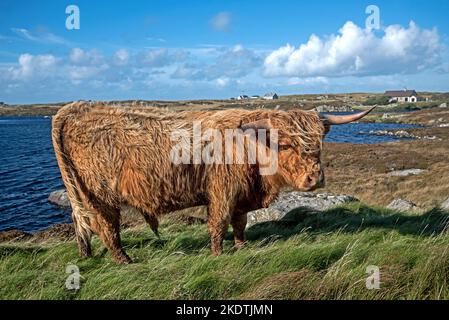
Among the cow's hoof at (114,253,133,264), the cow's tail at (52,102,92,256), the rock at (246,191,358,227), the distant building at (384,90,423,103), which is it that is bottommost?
the rock at (246,191,358,227)

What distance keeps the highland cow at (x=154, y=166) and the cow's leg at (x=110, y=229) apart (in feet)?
0.05

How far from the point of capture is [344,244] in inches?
205

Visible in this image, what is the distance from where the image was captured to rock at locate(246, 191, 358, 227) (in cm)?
1010

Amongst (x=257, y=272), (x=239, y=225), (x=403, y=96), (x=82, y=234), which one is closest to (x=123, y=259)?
(x=82, y=234)

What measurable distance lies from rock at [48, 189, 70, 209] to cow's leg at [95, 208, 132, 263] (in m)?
17.9

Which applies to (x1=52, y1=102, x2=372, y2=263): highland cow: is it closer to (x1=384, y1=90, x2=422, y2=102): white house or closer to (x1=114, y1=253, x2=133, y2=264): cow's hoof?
(x1=114, y1=253, x2=133, y2=264): cow's hoof

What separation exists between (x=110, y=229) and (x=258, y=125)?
8.56 feet

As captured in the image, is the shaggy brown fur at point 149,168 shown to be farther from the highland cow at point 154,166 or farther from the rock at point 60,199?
the rock at point 60,199

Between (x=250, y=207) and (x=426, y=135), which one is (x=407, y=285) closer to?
(x=250, y=207)

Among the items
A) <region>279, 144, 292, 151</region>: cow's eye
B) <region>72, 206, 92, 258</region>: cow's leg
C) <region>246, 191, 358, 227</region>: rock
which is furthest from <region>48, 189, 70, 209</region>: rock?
<region>279, 144, 292, 151</region>: cow's eye

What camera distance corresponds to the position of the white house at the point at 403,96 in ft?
525

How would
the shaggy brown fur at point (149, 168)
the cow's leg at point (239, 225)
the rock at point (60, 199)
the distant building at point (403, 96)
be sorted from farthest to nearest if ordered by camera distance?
the distant building at point (403, 96), the rock at point (60, 199), the cow's leg at point (239, 225), the shaggy brown fur at point (149, 168)

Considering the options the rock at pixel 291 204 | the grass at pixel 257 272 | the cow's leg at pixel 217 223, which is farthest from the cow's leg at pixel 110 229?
the rock at pixel 291 204
